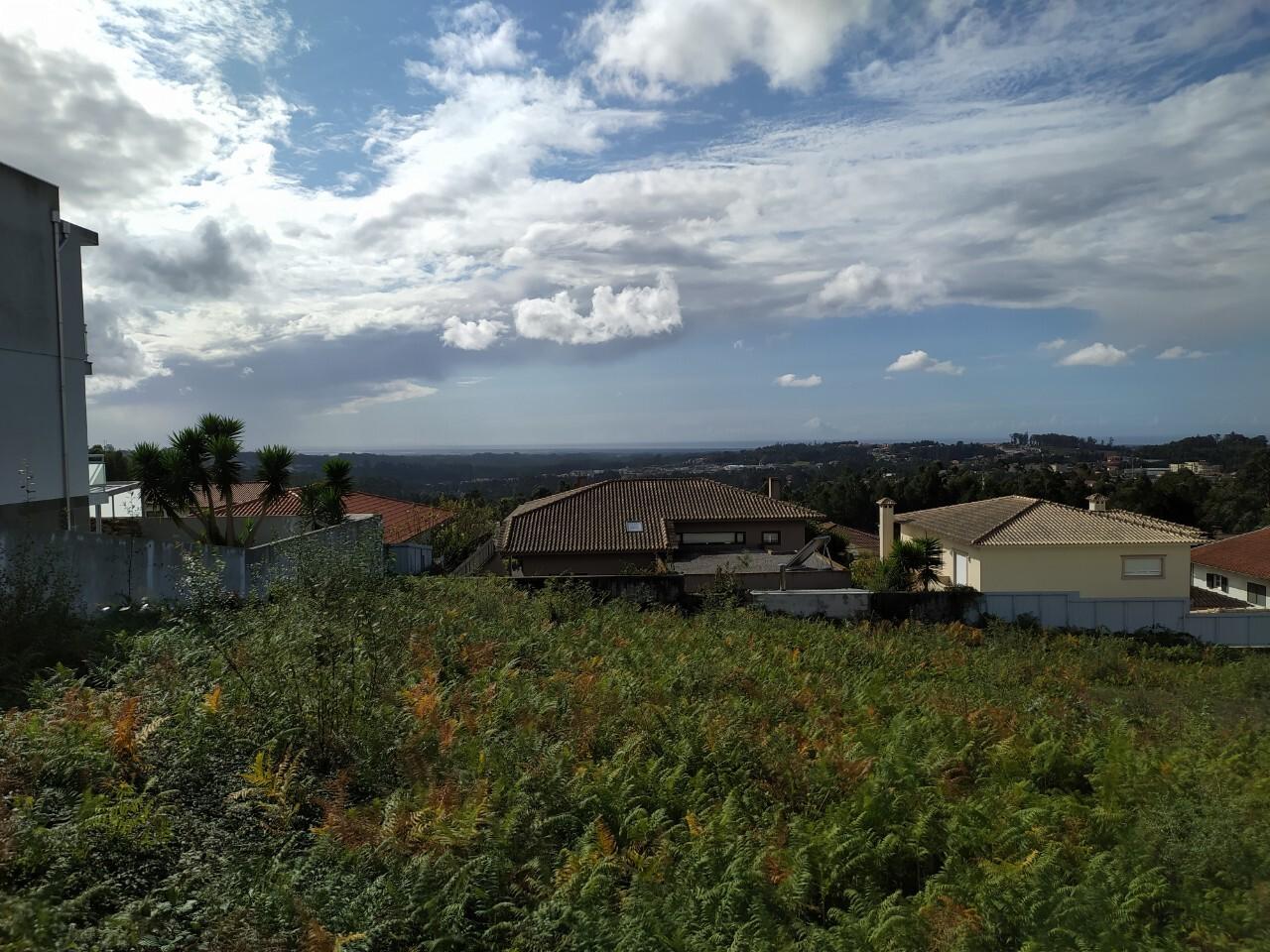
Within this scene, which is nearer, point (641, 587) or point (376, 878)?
point (376, 878)

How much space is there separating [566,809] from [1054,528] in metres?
26.3

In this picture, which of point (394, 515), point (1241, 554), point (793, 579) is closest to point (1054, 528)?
point (793, 579)

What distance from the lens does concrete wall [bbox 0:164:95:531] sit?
15492mm

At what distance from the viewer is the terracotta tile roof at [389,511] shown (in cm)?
2827

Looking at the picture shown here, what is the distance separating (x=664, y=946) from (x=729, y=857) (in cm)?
126

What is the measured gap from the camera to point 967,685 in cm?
1282

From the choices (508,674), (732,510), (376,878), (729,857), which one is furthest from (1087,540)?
(376,878)

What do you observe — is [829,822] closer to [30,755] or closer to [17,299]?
[30,755]

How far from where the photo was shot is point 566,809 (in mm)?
6676

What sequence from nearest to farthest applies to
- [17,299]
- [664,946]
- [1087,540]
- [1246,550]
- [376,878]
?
[664,946] → [376,878] → [17,299] → [1087,540] → [1246,550]

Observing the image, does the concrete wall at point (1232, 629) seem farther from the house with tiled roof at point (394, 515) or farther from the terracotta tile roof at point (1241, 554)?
the house with tiled roof at point (394, 515)

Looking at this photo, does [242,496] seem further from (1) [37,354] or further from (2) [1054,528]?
(2) [1054,528]

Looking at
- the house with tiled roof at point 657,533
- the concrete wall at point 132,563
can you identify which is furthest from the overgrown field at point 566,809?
the house with tiled roof at point 657,533

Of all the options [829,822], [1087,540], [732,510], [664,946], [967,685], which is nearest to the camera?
[664,946]
